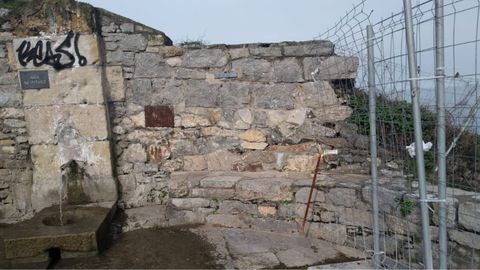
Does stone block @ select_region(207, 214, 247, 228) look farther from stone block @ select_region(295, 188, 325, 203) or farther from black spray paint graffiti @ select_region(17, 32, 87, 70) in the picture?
black spray paint graffiti @ select_region(17, 32, 87, 70)

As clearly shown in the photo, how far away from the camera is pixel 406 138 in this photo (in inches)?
148

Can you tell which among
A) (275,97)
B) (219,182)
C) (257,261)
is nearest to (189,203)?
(219,182)

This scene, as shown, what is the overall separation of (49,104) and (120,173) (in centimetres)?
106

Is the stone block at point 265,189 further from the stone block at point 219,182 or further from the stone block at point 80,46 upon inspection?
the stone block at point 80,46

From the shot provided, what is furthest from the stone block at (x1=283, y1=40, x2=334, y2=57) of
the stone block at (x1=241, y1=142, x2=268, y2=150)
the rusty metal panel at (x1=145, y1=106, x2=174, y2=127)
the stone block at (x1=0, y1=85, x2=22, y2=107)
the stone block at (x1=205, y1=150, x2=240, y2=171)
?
the stone block at (x1=0, y1=85, x2=22, y2=107)

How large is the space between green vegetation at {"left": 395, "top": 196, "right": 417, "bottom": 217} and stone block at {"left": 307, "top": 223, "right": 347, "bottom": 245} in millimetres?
702

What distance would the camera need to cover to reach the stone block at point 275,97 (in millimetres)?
4477

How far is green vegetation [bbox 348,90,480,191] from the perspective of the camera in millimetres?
3271

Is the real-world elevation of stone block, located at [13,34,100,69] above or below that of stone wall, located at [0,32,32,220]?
above

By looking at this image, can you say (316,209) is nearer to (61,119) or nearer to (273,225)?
(273,225)

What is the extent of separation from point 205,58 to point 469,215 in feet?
9.80

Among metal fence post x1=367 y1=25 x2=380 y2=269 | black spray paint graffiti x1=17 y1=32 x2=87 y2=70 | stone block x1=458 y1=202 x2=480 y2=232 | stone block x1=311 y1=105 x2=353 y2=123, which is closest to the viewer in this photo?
stone block x1=458 y1=202 x2=480 y2=232

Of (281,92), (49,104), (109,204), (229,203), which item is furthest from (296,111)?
(49,104)

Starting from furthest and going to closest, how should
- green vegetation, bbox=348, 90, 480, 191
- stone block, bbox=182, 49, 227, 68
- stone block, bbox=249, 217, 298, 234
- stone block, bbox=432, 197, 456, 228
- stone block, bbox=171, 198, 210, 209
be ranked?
stone block, bbox=182, 49, 227, 68, stone block, bbox=171, 198, 210, 209, stone block, bbox=249, 217, 298, 234, green vegetation, bbox=348, 90, 480, 191, stone block, bbox=432, 197, 456, 228
